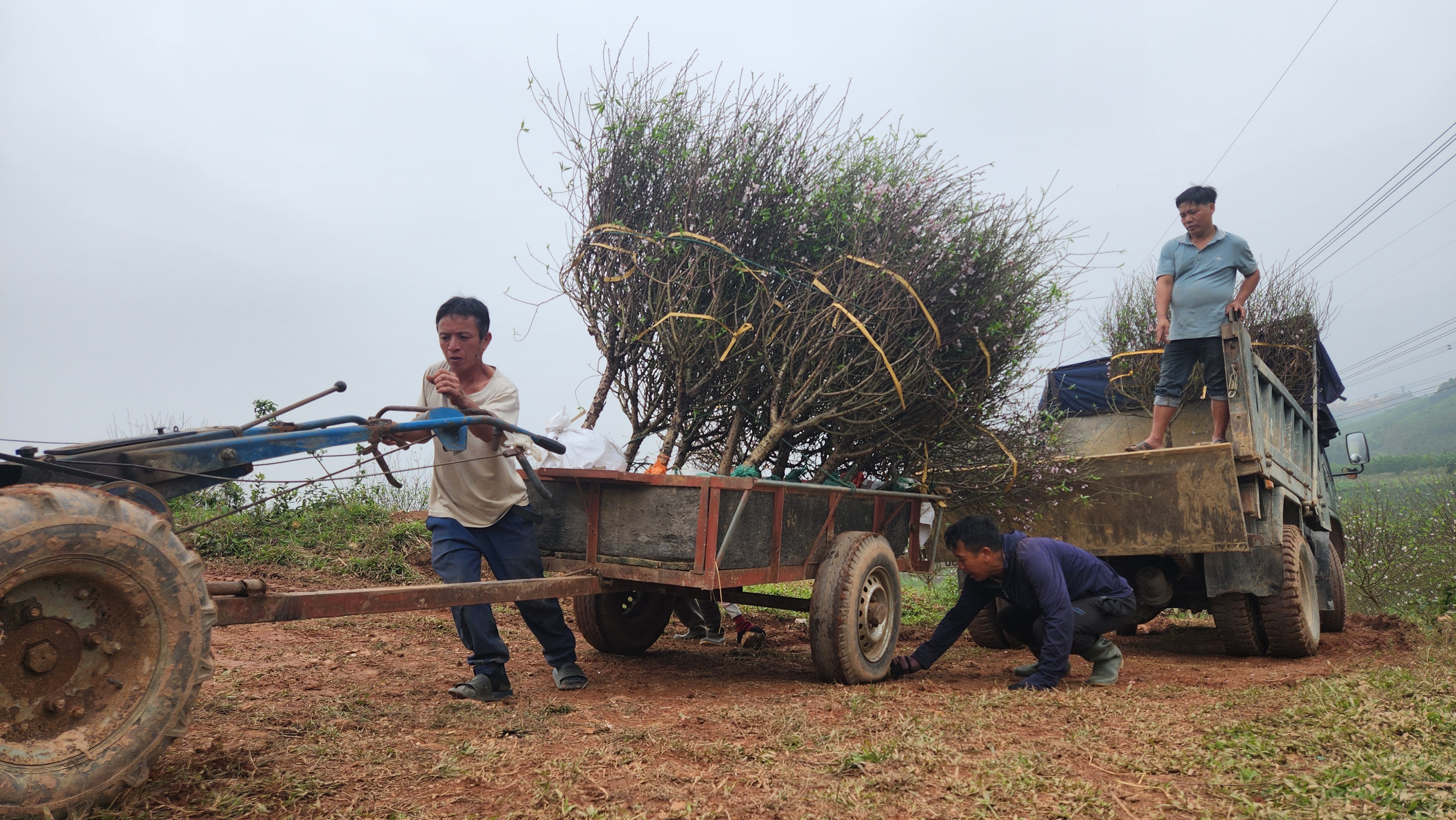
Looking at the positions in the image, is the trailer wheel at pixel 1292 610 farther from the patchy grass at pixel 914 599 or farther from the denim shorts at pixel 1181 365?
the patchy grass at pixel 914 599

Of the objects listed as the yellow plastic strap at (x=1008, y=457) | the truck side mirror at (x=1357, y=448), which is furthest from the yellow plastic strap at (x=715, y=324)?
the truck side mirror at (x=1357, y=448)

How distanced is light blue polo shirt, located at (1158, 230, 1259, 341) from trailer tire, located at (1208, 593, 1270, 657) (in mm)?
1659

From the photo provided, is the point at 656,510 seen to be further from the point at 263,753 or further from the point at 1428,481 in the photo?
the point at 1428,481

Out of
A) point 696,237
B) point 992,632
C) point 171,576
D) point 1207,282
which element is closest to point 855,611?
point 696,237

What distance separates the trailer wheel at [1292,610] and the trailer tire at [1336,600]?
143cm

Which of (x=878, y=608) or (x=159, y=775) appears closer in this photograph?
(x=159, y=775)

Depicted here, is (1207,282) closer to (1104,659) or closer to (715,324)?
(1104,659)

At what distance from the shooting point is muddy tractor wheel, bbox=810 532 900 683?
4.06 m

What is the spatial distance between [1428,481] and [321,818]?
1568 cm

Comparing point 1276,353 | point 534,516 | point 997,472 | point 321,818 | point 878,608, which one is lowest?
point 321,818

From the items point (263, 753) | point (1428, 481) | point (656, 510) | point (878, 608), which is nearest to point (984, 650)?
point (878, 608)

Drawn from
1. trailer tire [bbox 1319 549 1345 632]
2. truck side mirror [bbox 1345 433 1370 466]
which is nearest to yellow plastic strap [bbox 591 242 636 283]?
trailer tire [bbox 1319 549 1345 632]

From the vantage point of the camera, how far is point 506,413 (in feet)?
12.2

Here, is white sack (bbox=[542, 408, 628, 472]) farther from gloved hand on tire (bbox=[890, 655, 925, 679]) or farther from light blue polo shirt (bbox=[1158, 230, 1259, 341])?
light blue polo shirt (bbox=[1158, 230, 1259, 341])
